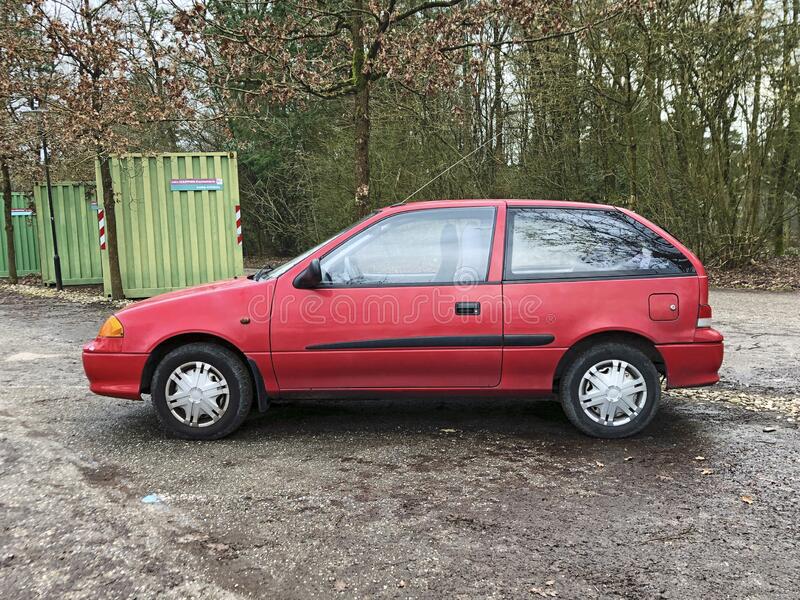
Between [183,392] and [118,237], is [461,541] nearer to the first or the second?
[183,392]

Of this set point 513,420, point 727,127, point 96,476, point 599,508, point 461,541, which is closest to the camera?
point 461,541

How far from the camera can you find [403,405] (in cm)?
555

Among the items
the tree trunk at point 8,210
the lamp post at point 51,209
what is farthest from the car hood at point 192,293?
the tree trunk at point 8,210

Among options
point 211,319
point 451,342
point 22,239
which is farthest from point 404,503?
point 22,239

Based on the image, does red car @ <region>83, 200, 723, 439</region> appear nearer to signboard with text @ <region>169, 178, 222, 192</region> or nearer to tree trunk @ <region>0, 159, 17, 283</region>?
signboard with text @ <region>169, 178, 222, 192</region>

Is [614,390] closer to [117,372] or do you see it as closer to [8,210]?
[117,372]

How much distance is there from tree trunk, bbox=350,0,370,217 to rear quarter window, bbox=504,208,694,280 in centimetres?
519

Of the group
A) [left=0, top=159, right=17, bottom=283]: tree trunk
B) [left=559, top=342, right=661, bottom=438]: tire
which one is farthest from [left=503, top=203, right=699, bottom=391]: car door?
[left=0, top=159, right=17, bottom=283]: tree trunk

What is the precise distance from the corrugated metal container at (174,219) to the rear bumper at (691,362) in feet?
35.8

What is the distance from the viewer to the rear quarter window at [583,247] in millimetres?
4520

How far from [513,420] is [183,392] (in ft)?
8.03

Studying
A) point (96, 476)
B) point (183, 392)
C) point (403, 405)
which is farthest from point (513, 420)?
point (96, 476)

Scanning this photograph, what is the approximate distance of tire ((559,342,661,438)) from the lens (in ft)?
14.6

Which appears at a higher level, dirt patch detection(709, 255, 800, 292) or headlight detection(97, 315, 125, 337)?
headlight detection(97, 315, 125, 337)
